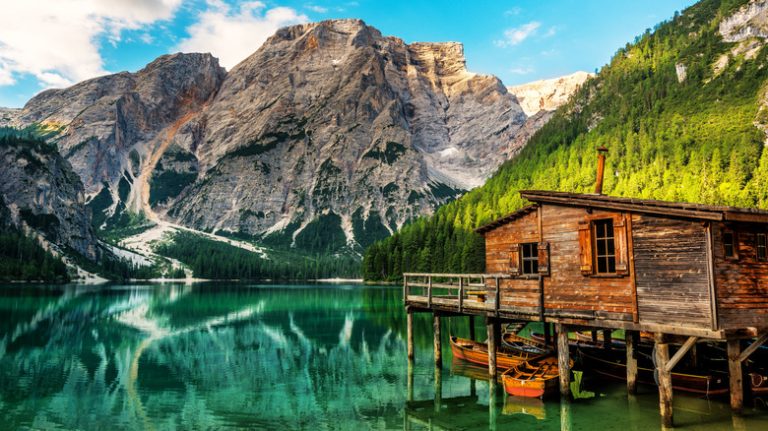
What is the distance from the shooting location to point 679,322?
21.5 metres

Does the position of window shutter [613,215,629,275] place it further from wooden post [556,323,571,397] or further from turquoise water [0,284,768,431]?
turquoise water [0,284,768,431]

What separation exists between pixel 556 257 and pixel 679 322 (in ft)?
21.5

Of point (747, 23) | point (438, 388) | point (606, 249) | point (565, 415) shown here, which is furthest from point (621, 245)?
point (747, 23)

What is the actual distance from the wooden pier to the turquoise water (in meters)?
2.43

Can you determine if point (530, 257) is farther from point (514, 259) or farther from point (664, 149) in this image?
point (664, 149)

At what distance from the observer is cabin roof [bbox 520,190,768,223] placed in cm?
2019

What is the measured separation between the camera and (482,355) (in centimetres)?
3462

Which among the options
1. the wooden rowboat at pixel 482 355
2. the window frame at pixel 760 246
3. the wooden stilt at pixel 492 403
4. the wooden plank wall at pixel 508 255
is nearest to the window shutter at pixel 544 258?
the wooden plank wall at pixel 508 255

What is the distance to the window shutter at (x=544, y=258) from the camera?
1059 inches

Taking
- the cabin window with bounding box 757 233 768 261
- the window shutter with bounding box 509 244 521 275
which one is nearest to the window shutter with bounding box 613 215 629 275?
the cabin window with bounding box 757 233 768 261

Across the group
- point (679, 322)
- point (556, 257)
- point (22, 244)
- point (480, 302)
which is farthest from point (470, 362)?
point (22, 244)

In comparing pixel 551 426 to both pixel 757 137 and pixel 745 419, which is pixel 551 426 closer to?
pixel 745 419

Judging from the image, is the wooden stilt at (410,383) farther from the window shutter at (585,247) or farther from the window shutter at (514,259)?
the window shutter at (585,247)

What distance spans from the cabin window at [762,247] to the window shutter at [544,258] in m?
8.96
